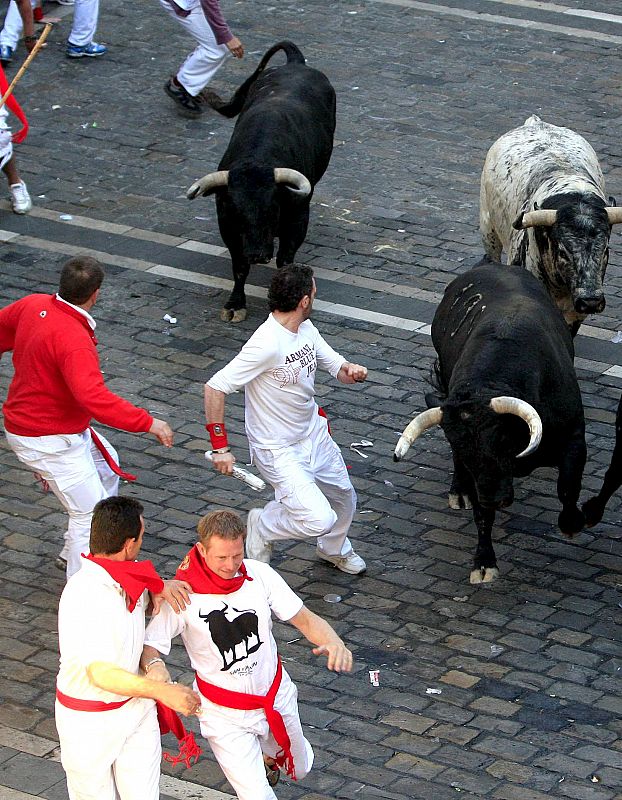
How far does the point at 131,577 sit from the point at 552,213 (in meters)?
5.56

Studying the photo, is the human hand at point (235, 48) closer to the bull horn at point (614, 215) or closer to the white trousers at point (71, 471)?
the bull horn at point (614, 215)

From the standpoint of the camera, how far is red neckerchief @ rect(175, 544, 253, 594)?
5.98m

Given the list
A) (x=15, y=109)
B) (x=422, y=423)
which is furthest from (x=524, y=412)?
(x=15, y=109)

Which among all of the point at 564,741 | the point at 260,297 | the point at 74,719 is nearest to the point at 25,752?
the point at 74,719

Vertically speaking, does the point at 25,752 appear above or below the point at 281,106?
below

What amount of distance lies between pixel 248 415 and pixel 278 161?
14.2 ft

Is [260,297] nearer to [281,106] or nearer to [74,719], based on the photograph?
[281,106]

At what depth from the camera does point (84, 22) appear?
17.0m

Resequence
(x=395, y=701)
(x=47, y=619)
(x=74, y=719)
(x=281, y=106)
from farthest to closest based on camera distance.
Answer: (x=281, y=106) → (x=47, y=619) → (x=395, y=701) → (x=74, y=719)

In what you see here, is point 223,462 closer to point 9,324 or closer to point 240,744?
point 9,324

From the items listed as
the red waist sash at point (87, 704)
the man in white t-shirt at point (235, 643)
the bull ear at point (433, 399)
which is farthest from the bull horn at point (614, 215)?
the red waist sash at point (87, 704)

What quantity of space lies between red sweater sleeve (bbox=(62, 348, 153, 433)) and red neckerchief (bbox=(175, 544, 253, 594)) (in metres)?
1.60

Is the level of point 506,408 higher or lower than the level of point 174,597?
lower

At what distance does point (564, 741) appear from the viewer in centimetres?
722
